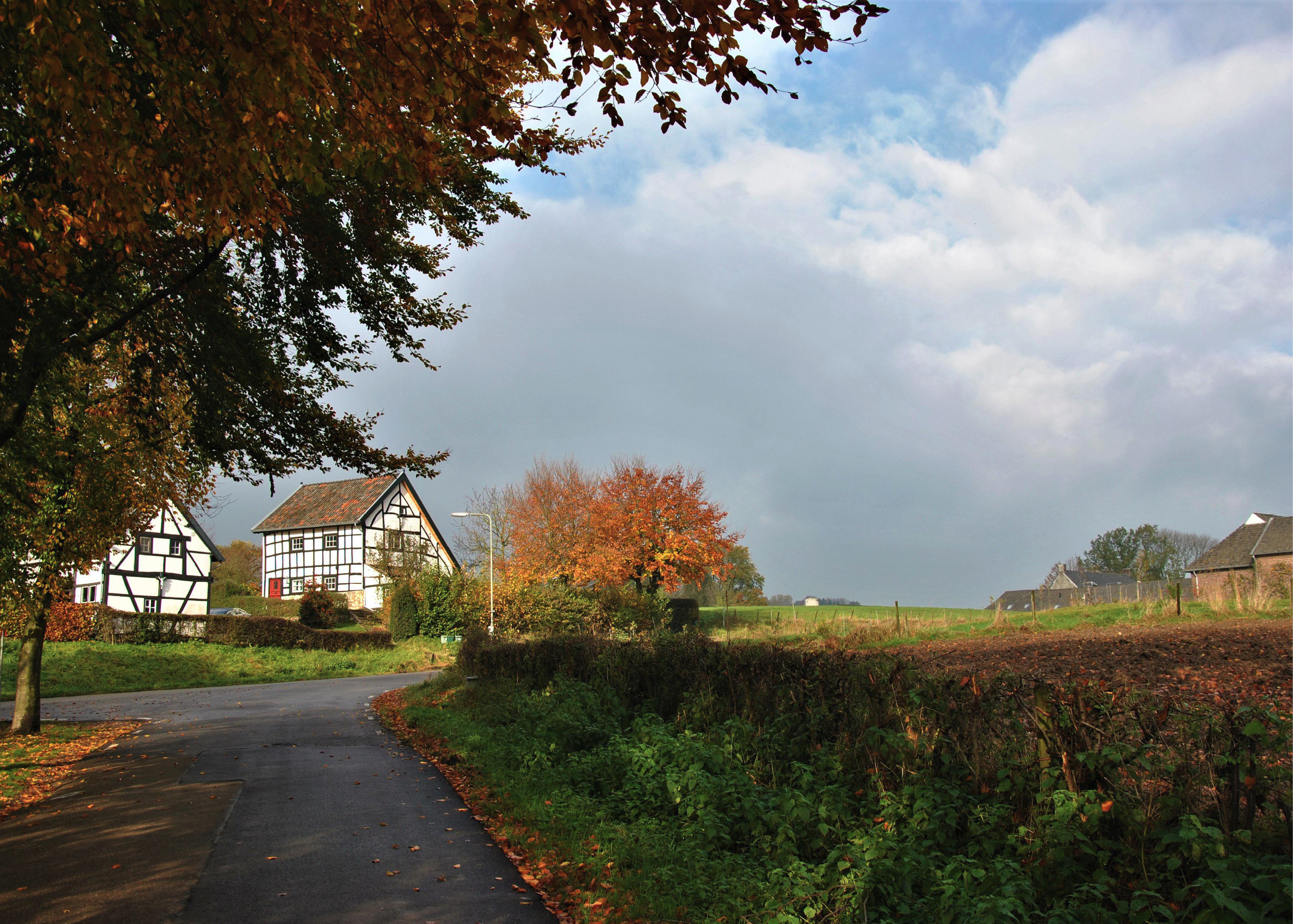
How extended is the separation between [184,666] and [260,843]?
2621cm

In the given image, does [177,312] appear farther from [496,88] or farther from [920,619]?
[920,619]

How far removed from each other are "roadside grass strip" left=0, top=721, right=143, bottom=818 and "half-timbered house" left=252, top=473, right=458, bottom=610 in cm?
3383

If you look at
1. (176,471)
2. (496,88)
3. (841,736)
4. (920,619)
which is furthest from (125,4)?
(920,619)

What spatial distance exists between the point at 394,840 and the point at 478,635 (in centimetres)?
1276

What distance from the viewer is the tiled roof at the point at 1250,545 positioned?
6300 centimetres

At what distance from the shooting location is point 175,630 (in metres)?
33.9

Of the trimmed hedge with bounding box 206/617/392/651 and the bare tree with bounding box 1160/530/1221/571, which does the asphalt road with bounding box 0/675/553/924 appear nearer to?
the trimmed hedge with bounding box 206/617/392/651

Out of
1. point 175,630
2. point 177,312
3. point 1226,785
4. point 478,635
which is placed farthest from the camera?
point 175,630

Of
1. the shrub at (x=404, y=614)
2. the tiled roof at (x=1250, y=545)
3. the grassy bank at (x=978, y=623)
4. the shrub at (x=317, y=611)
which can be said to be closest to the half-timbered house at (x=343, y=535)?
the shrub at (x=317, y=611)

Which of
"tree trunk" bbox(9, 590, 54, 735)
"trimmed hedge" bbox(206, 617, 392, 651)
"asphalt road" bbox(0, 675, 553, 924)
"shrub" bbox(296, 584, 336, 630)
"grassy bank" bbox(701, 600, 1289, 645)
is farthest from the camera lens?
"shrub" bbox(296, 584, 336, 630)

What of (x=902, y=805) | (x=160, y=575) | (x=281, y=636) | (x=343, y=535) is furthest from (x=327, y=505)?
(x=902, y=805)

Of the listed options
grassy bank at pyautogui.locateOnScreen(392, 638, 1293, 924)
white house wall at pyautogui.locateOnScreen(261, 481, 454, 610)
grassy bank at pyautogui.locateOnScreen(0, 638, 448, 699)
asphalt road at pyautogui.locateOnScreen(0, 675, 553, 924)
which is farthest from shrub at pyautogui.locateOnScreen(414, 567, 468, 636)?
grassy bank at pyautogui.locateOnScreen(392, 638, 1293, 924)

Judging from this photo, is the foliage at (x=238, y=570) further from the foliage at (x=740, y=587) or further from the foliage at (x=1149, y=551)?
the foliage at (x=1149, y=551)

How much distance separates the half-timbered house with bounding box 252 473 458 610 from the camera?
52.4 metres
